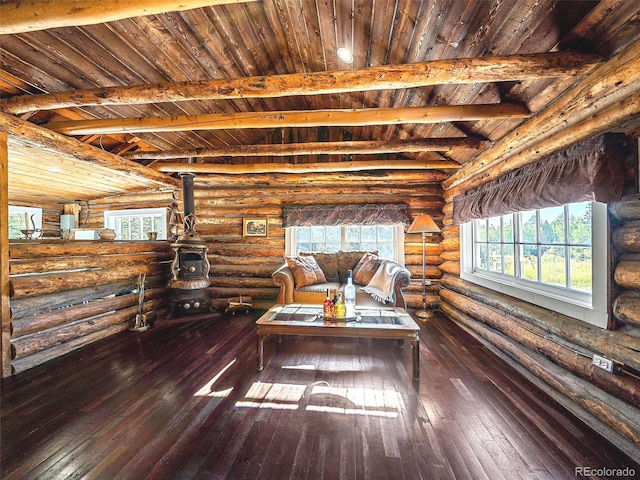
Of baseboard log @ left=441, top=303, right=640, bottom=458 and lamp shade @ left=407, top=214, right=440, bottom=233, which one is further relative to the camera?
lamp shade @ left=407, top=214, right=440, bottom=233

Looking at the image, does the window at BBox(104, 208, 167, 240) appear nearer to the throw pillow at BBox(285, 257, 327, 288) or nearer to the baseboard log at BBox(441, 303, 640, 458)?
the throw pillow at BBox(285, 257, 327, 288)

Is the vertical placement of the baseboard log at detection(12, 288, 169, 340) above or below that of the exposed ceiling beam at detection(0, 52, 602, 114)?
below

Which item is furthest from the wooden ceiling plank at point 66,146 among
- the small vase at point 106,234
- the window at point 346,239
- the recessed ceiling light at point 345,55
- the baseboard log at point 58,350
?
the recessed ceiling light at point 345,55

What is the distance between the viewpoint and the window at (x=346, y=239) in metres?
5.58

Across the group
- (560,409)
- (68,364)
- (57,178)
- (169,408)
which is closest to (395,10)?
(560,409)

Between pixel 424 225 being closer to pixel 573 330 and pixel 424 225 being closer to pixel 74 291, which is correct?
pixel 573 330

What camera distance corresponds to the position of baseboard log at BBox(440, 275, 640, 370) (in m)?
1.80

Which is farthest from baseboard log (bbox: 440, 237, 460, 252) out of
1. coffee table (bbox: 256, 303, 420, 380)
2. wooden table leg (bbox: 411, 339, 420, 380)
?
wooden table leg (bbox: 411, 339, 420, 380)

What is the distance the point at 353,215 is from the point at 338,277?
1.23 metres

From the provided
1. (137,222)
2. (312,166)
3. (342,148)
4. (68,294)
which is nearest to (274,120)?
(342,148)

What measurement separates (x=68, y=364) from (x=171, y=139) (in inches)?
136

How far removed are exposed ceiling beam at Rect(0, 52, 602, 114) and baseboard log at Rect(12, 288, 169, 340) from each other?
7.28 ft

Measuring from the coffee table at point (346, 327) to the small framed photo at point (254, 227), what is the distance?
2764mm

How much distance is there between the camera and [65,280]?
3.38m
